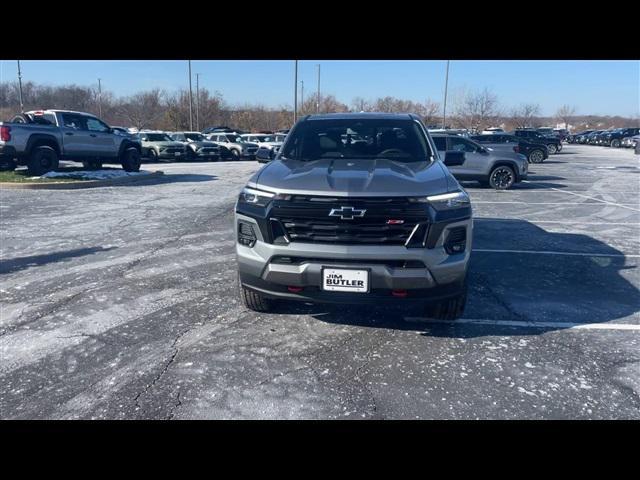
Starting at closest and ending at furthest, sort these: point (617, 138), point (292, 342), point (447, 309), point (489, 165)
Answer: point (292, 342)
point (447, 309)
point (489, 165)
point (617, 138)

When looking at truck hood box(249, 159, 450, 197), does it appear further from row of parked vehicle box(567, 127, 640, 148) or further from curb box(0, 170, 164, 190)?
row of parked vehicle box(567, 127, 640, 148)

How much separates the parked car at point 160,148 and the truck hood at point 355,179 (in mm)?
24441

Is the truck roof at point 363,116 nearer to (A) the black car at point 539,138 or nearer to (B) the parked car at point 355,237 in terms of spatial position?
(B) the parked car at point 355,237

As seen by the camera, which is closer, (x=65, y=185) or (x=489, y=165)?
(x=65, y=185)

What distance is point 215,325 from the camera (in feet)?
14.3

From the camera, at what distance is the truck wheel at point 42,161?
49.0ft

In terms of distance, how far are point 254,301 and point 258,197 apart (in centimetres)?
109

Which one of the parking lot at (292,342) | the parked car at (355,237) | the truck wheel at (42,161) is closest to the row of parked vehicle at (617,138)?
the parking lot at (292,342)

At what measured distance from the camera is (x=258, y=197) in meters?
3.96

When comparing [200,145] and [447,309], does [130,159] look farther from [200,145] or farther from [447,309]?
[447,309]

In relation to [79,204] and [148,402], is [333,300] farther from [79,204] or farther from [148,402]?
[79,204]

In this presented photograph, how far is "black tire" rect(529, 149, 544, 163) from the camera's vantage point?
2668 centimetres

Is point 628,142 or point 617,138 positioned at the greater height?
point 617,138

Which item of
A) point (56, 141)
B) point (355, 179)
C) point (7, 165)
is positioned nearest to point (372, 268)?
point (355, 179)
